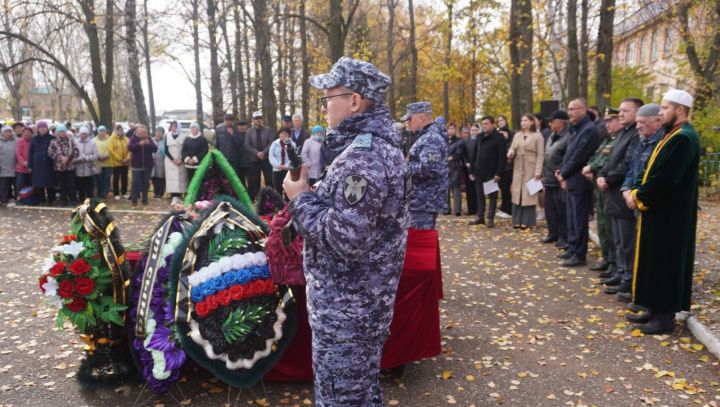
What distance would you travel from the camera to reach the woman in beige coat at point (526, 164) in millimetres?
9547

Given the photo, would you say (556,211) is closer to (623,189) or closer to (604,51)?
(623,189)

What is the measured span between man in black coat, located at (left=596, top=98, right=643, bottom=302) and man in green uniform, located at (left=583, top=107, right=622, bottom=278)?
0.46m

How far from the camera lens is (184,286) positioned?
11.4 ft

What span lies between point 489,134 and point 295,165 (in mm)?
8412

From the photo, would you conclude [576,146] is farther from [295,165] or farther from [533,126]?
[295,165]

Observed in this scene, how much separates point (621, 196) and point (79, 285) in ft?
17.4

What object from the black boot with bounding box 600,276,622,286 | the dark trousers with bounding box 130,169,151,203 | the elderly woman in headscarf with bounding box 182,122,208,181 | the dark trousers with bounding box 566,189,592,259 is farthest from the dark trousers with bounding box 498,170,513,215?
the dark trousers with bounding box 130,169,151,203

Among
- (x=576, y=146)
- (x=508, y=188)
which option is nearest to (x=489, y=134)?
(x=508, y=188)

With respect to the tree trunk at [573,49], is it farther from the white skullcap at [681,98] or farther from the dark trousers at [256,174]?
the white skullcap at [681,98]

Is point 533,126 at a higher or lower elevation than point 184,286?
higher

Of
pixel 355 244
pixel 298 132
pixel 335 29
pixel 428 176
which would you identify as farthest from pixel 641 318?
pixel 335 29

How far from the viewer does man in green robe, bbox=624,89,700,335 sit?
4566 millimetres

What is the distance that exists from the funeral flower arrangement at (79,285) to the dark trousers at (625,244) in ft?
16.6

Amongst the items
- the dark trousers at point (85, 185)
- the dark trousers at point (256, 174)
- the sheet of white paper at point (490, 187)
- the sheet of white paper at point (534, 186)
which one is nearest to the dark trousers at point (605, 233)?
the sheet of white paper at point (534, 186)
